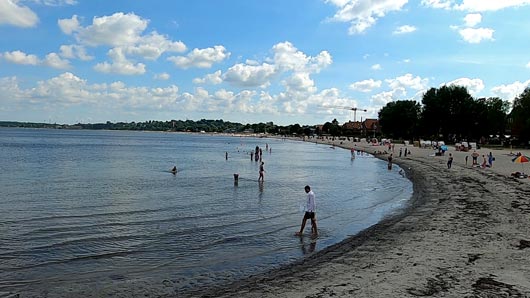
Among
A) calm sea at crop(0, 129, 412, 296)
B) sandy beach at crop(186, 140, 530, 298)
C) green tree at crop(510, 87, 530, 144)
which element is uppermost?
green tree at crop(510, 87, 530, 144)

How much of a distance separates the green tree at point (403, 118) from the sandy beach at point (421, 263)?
434 ft

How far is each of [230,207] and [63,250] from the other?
33.7ft

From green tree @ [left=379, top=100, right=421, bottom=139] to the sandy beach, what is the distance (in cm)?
13233

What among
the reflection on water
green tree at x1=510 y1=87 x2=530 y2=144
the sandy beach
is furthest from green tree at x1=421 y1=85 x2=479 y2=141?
the reflection on water

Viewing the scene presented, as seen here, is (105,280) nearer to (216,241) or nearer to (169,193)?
(216,241)

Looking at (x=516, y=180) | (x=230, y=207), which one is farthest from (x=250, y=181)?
(x=516, y=180)

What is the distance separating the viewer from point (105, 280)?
1105 cm

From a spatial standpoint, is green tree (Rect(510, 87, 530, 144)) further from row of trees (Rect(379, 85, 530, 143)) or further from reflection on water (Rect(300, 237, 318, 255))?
reflection on water (Rect(300, 237, 318, 255))

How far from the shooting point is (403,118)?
488 ft

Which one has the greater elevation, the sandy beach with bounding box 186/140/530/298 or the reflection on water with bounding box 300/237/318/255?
the sandy beach with bounding box 186/140/530/298

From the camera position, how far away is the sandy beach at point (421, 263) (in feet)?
30.6

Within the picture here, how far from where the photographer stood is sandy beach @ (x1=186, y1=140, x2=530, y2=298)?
30.6 feet

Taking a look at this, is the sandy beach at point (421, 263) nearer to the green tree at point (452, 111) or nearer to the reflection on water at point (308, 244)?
the reflection on water at point (308, 244)

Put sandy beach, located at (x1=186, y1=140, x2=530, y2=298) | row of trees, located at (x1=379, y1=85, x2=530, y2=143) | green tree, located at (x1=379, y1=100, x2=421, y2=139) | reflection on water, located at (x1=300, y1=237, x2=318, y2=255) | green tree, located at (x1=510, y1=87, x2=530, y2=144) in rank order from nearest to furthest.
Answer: sandy beach, located at (x1=186, y1=140, x2=530, y2=298) → reflection on water, located at (x1=300, y1=237, x2=318, y2=255) → green tree, located at (x1=510, y1=87, x2=530, y2=144) → row of trees, located at (x1=379, y1=85, x2=530, y2=143) → green tree, located at (x1=379, y1=100, x2=421, y2=139)
